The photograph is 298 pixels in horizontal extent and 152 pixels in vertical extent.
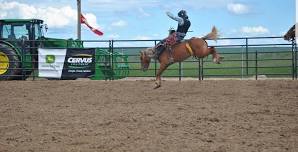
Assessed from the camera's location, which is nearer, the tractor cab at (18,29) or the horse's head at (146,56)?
the horse's head at (146,56)

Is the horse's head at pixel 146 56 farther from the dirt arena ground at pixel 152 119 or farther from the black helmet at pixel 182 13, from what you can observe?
the black helmet at pixel 182 13

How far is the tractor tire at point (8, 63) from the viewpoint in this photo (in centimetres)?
1795

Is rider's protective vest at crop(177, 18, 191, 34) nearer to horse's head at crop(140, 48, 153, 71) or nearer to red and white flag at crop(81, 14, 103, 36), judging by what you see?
horse's head at crop(140, 48, 153, 71)

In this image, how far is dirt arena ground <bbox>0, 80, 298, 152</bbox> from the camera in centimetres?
645

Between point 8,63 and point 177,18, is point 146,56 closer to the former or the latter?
point 177,18

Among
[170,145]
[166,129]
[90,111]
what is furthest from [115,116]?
[170,145]

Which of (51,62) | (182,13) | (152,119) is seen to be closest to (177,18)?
(182,13)

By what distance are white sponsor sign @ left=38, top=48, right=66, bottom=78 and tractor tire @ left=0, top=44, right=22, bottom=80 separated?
A: 0.75 meters

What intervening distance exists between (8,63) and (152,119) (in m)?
11.1

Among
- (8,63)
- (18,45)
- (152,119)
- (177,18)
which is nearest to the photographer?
(152,119)

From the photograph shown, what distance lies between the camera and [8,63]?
18109 millimetres

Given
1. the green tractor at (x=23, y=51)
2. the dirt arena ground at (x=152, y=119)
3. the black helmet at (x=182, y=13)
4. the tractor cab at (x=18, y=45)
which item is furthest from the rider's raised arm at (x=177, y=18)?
the tractor cab at (x=18, y=45)

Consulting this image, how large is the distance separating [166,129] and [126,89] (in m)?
6.19

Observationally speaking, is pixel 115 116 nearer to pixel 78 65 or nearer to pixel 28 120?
pixel 28 120
